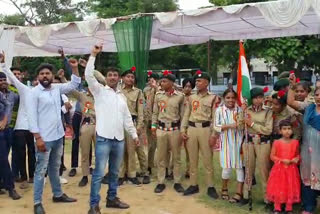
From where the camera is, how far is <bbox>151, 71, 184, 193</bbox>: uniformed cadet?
5691 millimetres

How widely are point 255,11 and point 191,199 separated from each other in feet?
8.64

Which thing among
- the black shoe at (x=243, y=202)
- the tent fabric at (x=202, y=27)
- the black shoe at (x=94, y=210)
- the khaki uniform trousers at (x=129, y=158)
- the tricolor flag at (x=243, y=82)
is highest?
the tent fabric at (x=202, y=27)

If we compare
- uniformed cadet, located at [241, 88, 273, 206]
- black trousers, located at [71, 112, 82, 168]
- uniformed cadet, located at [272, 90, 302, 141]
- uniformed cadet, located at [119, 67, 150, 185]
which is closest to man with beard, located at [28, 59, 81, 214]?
uniformed cadet, located at [119, 67, 150, 185]

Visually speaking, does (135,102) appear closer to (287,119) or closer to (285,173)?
(287,119)

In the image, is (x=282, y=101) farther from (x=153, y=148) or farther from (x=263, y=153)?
(x=153, y=148)

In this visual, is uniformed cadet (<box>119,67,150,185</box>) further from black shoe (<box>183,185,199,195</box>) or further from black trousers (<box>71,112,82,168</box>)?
black trousers (<box>71,112,82,168</box>)

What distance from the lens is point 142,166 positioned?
6453 mm

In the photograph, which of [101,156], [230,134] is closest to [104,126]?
[101,156]

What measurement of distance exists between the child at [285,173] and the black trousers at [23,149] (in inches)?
139

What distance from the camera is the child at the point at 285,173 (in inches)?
177

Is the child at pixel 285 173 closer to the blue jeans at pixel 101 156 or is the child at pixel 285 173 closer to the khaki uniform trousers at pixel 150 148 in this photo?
the blue jeans at pixel 101 156

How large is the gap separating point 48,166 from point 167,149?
168cm

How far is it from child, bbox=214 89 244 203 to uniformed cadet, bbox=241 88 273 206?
0.15 meters

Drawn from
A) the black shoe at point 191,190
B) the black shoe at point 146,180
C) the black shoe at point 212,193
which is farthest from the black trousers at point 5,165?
the black shoe at point 212,193
